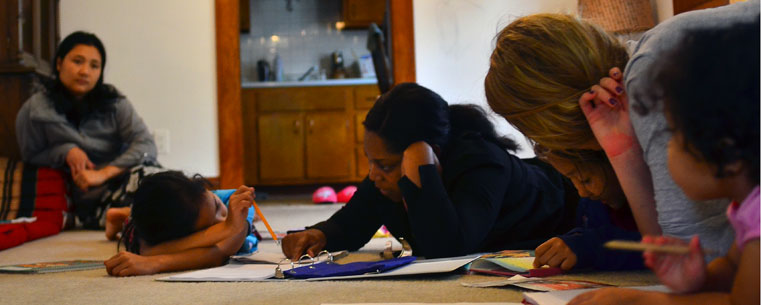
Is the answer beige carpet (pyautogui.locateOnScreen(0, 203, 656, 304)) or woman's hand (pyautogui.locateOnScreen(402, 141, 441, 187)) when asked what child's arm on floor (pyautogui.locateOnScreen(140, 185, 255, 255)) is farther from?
woman's hand (pyautogui.locateOnScreen(402, 141, 441, 187))

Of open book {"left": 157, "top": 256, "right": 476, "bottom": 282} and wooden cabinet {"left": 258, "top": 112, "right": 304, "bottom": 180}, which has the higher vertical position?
open book {"left": 157, "top": 256, "right": 476, "bottom": 282}

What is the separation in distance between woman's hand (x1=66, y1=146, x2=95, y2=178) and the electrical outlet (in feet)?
2.83

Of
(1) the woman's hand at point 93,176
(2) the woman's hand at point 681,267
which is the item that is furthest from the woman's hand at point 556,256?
(1) the woman's hand at point 93,176

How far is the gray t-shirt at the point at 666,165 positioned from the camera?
2.37 ft

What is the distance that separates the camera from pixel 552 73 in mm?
914

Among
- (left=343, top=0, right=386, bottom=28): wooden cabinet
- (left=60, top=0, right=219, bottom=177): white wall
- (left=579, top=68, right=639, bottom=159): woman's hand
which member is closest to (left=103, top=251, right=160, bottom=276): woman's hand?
(left=579, top=68, right=639, bottom=159): woman's hand

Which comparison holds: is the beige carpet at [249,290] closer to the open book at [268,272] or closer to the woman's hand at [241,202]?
the open book at [268,272]

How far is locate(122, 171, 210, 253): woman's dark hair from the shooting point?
1393 millimetres

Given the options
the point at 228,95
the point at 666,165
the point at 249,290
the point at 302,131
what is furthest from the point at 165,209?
the point at 302,131

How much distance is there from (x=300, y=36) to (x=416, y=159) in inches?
182

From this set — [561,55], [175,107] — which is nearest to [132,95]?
[175,107]

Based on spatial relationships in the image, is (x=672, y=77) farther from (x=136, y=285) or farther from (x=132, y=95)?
(x=132, y=95)

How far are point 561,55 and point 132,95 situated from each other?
9.75 ft

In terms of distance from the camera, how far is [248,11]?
560 centimetres
